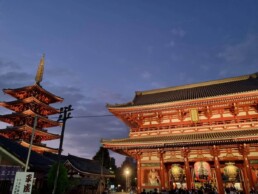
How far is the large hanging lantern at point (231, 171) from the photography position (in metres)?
17.5

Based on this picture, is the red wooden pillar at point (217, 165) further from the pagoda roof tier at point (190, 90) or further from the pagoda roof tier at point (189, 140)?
the pagoda roof tier at point (190, 90)

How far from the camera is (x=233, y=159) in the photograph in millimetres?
17391

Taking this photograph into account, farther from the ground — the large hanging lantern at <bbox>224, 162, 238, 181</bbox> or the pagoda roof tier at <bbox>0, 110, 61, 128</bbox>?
the pagoda roof tier at <bbox>0, 110, 61, 128</bbox>

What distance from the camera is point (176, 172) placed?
62.0ft

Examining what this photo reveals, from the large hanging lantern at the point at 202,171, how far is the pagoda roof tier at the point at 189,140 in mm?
2373

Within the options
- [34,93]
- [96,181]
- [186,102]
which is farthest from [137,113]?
[34,93]

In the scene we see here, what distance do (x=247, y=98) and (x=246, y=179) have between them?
268 inches

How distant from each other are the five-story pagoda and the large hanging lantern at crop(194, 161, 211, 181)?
2985 centimetres

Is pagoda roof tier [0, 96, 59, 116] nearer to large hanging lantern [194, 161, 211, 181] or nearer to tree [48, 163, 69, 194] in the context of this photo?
tree [48, 163, 69, 194]

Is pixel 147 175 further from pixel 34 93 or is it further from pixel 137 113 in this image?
pixel 34 93

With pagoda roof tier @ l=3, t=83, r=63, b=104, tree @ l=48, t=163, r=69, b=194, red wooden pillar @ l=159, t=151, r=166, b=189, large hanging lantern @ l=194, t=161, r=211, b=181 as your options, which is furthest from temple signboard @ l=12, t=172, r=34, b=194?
pagoda roof tier @ l=3, t=83, r=63, b=104

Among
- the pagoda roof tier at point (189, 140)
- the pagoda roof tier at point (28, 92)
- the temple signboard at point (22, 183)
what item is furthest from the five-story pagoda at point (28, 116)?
the temple signboard at point (22, 183)

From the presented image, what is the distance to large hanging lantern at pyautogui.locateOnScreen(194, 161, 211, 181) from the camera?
1779 centimetres

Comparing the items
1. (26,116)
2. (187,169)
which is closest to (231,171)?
(187,169)
